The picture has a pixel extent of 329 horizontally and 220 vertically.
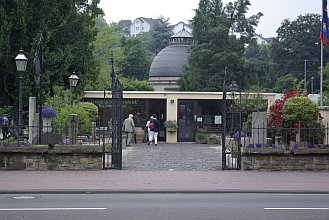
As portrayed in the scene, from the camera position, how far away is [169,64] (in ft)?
220

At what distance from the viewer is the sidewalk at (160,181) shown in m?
14.2

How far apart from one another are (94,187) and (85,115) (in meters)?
9.99

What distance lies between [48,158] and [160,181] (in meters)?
4.09

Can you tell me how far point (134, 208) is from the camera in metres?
11.1

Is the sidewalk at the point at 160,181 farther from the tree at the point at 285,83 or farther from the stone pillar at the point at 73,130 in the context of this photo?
the tree at the point at 285,83

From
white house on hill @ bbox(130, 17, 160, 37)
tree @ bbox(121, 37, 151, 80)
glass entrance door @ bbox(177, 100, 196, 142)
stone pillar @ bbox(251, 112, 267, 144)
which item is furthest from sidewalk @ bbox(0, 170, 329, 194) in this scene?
white house on hill @ bbox(130, 17, 160, 37)

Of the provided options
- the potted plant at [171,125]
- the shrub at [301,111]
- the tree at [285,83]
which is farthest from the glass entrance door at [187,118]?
the tree at [285,83]

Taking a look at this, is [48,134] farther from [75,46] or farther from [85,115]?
[75,46]

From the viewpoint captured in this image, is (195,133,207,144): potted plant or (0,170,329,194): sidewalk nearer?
(0,170,329,194): sidewalk

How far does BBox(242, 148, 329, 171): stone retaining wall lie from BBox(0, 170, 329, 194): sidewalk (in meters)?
0.49

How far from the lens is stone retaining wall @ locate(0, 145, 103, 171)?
703 inches

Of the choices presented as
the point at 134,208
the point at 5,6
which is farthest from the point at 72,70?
the point at 134,208

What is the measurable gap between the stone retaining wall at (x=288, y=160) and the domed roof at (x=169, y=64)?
4745 cm

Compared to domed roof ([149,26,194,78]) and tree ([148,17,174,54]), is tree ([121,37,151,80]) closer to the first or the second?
domed roof ([149,26,194,78])
